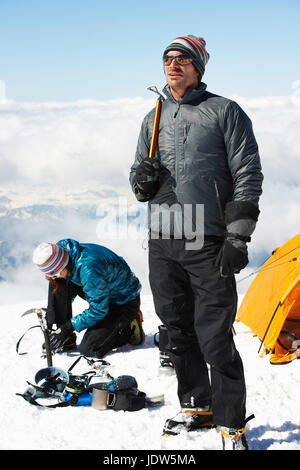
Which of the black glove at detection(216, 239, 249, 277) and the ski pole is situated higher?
the ski pole

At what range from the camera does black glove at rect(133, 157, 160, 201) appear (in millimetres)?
2574

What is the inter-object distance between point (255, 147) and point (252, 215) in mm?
357

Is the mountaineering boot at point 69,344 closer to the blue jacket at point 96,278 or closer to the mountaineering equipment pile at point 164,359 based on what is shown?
the blue jacket at point 96,278

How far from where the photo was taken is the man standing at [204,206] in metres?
2.38

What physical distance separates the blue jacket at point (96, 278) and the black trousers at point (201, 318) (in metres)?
1.52

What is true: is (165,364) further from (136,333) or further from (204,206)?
(204,206)

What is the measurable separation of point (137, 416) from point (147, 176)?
1.61 metres

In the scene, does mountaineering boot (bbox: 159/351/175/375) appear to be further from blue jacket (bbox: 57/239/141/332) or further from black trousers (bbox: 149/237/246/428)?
black trousers (bbox: 149/237/246/428)

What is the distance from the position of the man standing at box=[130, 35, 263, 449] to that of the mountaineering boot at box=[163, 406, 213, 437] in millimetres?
206

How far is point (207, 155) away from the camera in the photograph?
8.02 feet

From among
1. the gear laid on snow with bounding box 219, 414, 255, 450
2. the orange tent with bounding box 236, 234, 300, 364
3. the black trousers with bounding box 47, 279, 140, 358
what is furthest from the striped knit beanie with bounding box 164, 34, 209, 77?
the black trousers with bounding box 47, 279, 140, 358

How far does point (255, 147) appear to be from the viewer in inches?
94.9

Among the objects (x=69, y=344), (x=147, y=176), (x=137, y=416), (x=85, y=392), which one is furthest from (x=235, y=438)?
(x=69, y=344)

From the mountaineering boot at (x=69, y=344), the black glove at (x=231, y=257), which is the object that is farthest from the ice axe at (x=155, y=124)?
the mountaineering boot at (x=69, y=344)
